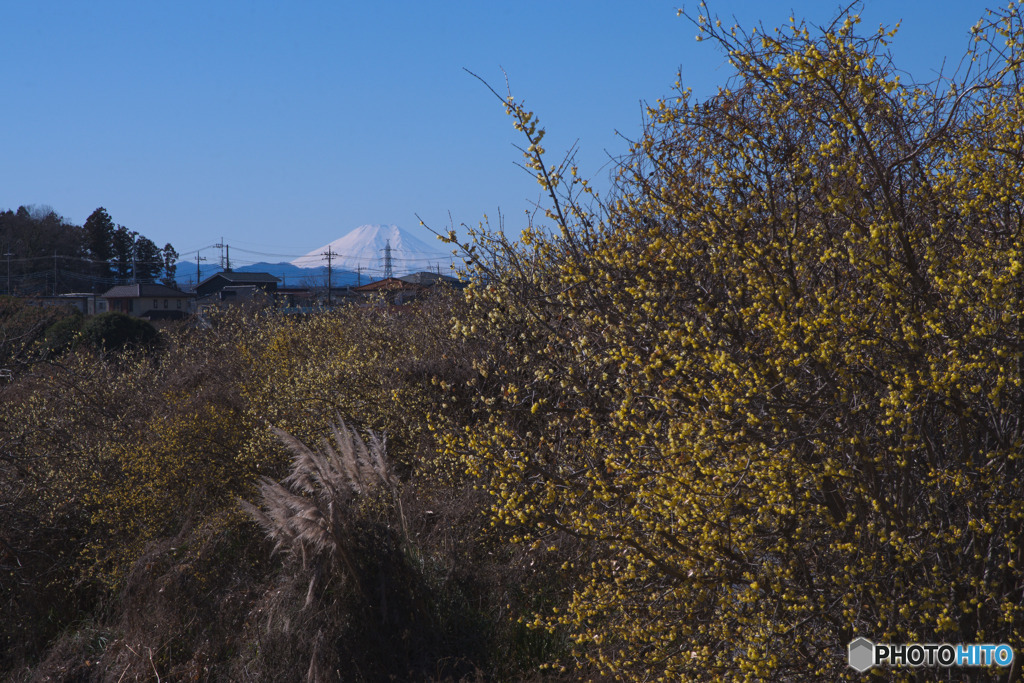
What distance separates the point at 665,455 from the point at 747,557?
1.91 feet

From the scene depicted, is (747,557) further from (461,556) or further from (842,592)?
(461,556)

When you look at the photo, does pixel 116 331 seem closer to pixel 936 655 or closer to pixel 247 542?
pixel 247 542

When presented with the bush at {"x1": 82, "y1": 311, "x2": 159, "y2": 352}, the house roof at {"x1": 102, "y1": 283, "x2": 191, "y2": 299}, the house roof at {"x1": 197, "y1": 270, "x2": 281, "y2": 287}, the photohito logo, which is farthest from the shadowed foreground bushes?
the house roof at {"x1": 197, "y1": 270, "x2": 281, "y2": 287}

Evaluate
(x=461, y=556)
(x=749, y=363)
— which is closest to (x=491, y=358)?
(x=461, y=556)

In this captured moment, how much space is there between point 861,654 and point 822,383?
1.15m

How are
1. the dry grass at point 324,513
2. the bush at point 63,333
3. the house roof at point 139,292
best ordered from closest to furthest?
the dry grass at point 324,513 → the bush at point 63,333 → the house roof at point 139,292

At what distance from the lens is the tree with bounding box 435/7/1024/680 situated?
10.3ft

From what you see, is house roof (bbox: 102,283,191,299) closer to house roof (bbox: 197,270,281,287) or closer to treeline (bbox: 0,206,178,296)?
treeline (bbox: 0,206,178,296)

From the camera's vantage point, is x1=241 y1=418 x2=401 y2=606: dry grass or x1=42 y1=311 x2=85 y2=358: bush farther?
x1=42 y1=311 x2=85 y2=358: bush

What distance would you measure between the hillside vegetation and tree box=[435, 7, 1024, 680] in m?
0.02

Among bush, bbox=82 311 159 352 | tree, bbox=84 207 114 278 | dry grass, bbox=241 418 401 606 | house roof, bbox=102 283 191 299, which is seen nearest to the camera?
dry grass, bbox=241 418 401 606

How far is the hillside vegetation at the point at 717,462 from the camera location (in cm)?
319

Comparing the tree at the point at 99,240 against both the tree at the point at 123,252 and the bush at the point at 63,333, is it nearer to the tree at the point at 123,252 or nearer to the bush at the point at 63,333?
the tree at the point at 123,252

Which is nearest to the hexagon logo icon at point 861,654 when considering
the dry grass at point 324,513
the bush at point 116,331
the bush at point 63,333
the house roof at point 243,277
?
the dry grass at point 324,513
